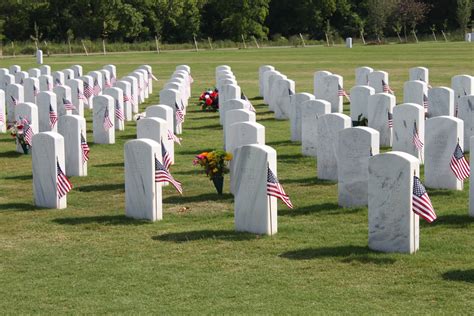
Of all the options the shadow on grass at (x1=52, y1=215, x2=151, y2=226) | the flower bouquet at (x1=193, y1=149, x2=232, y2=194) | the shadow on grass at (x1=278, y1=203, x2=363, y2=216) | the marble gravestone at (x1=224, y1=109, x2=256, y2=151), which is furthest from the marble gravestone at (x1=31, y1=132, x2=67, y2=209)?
the marble gravestone at (x1=224, y1=109, x2=256, y2=151)

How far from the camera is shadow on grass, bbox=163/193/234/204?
14.1m

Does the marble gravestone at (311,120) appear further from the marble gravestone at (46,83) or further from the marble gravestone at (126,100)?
the marble gravestone at (46,83)

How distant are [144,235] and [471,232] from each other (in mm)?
3920

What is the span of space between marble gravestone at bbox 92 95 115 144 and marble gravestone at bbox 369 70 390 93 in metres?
7.80

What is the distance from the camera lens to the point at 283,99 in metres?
24.2

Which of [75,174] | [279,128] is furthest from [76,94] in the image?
[75,174]

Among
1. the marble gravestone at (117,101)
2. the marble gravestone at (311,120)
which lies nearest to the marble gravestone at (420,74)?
the marble gravestone at (117,101)

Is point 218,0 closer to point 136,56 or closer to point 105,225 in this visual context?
point 136,56

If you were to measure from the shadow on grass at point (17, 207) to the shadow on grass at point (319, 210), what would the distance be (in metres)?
3.55

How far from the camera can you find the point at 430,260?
10.4 meters

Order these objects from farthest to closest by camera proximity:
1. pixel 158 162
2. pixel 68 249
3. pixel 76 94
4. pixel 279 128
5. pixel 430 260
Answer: pixel 76 94 → pixel 279 128 → pixel 158 162 → pixel 68 249 → pixel 430 260

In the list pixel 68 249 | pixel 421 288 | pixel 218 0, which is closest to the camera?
pixel 421 288

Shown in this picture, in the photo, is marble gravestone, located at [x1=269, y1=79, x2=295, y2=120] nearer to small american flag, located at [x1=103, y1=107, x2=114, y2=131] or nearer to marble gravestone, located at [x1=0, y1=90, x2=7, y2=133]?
small american flag, located at [x1=103, y1=107, x2=114, y2=131]

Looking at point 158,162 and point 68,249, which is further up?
point 158,162
